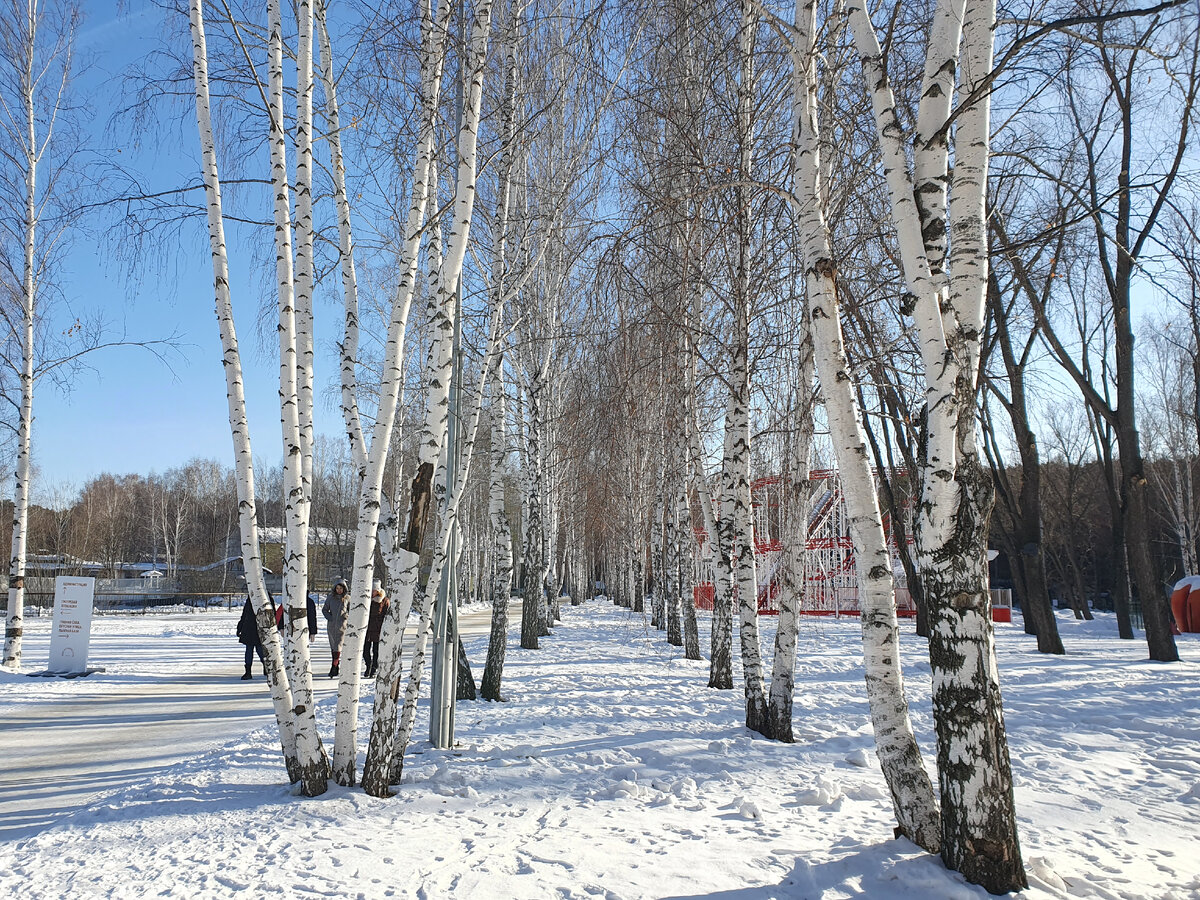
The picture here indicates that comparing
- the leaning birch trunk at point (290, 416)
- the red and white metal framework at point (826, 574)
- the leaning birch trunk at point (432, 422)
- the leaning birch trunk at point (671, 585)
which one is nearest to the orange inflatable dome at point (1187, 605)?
the red and white metal framework at point (826, 574)

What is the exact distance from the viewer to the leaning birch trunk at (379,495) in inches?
192

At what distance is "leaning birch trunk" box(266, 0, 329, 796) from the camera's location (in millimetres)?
4875

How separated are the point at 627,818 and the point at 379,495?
265 cm

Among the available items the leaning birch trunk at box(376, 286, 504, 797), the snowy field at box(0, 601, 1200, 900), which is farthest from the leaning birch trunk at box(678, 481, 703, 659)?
the leaning birch trunk at box(376, 286, 504, 797)

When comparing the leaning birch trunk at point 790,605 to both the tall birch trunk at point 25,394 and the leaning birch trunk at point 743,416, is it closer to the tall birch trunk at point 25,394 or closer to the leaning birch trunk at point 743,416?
the leaning birch trunk at point 743,416

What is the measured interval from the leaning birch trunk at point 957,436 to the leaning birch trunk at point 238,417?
12.7 feet

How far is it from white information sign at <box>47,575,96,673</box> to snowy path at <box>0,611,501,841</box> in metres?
0.37

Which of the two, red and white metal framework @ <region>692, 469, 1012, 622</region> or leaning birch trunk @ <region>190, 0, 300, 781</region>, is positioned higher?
leaning birch trunk @ <region>190, 0, 300, 781</region>

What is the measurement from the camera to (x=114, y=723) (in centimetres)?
768

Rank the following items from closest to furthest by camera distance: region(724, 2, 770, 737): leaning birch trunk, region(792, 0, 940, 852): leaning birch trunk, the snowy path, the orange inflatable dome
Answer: region(792, 0, 940, 852): leaning birch trunk < the snowy path < region(724, 2, 770, 737): leaning birch trunk < the orange inflatable dome

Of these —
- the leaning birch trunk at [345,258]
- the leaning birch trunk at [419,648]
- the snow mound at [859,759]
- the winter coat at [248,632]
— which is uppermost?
the leaning birch trunk at [345,258]

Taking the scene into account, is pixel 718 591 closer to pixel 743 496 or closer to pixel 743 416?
pixel 743 496

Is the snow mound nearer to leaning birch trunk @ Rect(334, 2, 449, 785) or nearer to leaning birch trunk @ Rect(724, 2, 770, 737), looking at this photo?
leaning birch trunk @ Rect(724, 2, 770, 737)

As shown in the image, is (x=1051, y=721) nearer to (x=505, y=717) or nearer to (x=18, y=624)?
(x=505, y=717)
